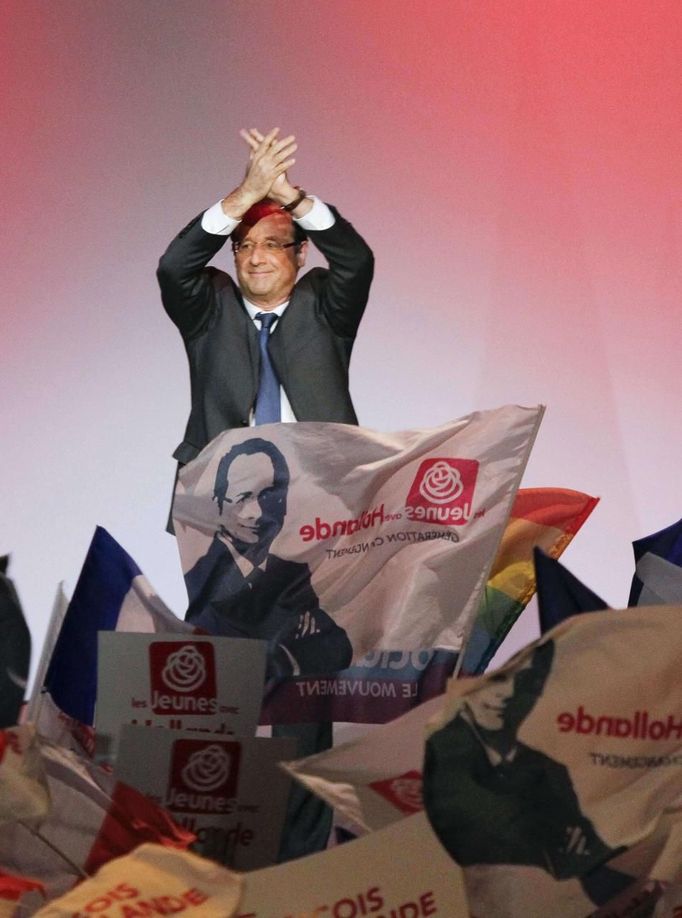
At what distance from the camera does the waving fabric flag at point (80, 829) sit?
2355 millimetres

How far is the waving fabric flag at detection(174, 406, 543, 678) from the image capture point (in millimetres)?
3254

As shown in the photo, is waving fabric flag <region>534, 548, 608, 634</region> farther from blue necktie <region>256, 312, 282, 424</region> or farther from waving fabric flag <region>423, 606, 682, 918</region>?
blue necktie <region>256, 312, 282, 424</region>

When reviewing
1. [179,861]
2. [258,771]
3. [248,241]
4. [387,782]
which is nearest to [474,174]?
[248,241]

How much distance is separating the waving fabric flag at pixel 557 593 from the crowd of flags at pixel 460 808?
88 mm

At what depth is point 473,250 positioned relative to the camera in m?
4.65

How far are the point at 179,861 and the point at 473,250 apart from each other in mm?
3123

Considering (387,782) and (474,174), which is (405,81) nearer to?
(474,174)

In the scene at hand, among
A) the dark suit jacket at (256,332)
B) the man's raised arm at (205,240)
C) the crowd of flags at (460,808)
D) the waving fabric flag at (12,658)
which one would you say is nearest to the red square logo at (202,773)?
the crowd of flags at (460,808)

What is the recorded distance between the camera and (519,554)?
369cm

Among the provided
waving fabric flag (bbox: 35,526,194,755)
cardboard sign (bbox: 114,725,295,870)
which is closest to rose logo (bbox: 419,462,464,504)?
waving fabric flag (bbox: 35,526,194,755)

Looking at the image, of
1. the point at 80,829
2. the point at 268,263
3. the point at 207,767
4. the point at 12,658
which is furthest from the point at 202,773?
the point at 268,263

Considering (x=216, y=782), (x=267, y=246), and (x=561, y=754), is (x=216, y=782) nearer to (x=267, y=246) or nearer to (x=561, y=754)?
(x=561, y=754)

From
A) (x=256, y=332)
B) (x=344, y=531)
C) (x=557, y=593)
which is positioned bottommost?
(x=557, y=593)

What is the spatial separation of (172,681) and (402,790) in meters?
0.68
